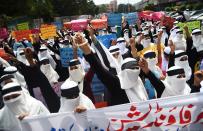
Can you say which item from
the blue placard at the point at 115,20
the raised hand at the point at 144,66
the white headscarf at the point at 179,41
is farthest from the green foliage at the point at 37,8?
the raised hand at the point at 144,66

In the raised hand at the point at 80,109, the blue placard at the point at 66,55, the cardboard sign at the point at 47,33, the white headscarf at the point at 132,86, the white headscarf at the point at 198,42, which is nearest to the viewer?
the raised hand at the point at 80,109

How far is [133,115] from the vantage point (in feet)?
11.0

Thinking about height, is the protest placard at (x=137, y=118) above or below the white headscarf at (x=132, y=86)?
below

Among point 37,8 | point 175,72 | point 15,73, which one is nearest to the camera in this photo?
point 175,72

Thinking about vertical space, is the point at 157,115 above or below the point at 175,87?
below

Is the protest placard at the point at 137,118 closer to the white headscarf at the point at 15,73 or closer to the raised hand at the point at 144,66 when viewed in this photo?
the raised hand at the point at 144,66

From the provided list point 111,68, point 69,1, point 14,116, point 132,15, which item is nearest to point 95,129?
point 14,116

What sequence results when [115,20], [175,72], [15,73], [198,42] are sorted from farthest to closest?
1. [115,20]
2. [198,42]
3. [15,73]
4. [175,72]

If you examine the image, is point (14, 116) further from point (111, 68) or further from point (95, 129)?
point (111, 68)

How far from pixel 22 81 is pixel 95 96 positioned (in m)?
0.98

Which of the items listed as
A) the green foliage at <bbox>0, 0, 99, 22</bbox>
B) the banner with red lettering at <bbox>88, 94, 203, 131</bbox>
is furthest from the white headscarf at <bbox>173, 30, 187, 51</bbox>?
the green foliage at <bbox>0, 0, 99, 22</bbox>

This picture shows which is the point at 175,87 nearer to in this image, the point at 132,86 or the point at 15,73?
the point at 132,86

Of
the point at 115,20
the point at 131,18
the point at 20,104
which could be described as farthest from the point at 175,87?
the point at 131,18

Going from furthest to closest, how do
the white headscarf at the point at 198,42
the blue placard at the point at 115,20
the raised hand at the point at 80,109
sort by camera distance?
the blue placard at the point at 115,20, the white headscarf at the point at 198,42, the raised hand at the point at 80,109
